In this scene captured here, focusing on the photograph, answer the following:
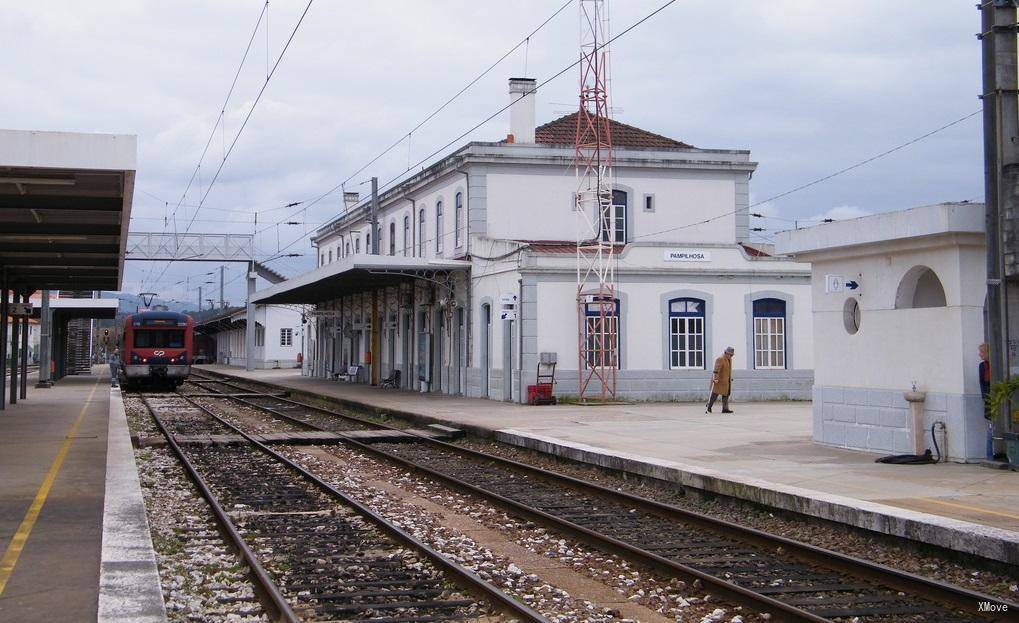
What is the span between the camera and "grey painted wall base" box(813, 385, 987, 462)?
12703mm

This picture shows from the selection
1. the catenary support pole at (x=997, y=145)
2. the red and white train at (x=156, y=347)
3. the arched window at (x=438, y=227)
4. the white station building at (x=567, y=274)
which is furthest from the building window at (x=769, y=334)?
the red and white train at (x=156, y=347)

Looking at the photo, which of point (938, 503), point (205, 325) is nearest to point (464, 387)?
point (938, 503)

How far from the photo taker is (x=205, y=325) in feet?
291

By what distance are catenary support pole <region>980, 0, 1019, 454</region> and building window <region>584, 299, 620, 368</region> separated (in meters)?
14.4

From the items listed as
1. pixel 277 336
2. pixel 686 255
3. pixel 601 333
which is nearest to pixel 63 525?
pixel 601 333

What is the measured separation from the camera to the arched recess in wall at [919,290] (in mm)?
13672

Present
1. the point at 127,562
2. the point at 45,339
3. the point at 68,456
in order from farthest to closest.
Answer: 1. the point at 45,339
2. the point at 68,456
3. the point at 127,562

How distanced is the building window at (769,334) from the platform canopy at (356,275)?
8114 millimetres

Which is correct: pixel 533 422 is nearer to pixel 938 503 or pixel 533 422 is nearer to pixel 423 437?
pixel 423 437

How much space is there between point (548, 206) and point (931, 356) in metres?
18.6

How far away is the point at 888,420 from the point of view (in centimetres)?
1391

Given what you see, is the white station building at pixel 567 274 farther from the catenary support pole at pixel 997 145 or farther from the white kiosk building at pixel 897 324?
the catenary support pole at pixel 997 145

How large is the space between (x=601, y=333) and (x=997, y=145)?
47.9ft

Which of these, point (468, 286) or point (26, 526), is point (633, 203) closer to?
point (468, 286)
